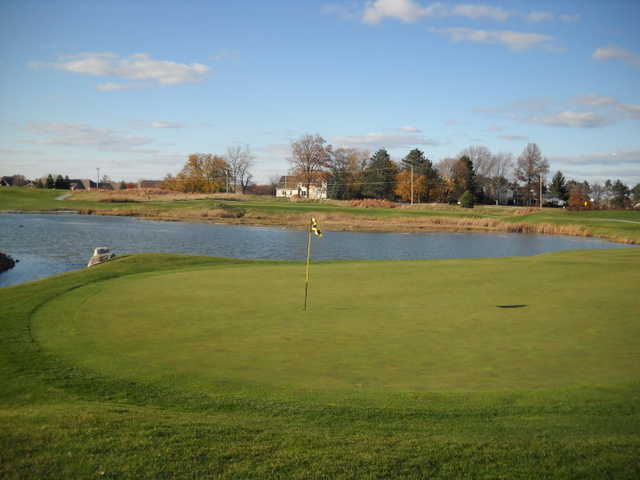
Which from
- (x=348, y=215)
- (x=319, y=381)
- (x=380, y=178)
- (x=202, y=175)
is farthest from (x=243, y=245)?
(x=202, y=175)

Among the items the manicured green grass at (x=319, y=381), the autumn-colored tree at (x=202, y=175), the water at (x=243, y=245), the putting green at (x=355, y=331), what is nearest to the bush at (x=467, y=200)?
the water at (x=243, y=245)

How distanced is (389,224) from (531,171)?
62.5m

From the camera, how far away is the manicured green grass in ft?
16.6

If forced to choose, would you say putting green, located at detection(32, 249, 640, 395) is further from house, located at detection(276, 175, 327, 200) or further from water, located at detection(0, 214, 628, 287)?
house, located at detection(276, 175, 327, 200)

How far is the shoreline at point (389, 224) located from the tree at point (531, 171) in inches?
2155

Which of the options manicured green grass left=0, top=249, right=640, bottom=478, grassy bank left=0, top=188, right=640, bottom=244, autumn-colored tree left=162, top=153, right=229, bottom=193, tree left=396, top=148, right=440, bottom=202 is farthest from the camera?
autumn-colored tree left=162, top=153, right=229, bottom=193

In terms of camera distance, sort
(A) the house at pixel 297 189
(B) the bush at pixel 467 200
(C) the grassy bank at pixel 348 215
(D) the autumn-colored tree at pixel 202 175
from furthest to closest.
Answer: (D) the autumn-colored tree at pixel 202 175
(A) the house at pixel 297 189
(B) the bush at pixel 467 200
(C) the grassy bank at pixel 348 215

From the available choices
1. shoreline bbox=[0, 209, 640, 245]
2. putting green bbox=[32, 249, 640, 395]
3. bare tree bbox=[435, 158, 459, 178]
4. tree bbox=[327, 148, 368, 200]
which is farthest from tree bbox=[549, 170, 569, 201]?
putting green bbox=[32, 249, 640, 395]

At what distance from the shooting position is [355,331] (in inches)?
409

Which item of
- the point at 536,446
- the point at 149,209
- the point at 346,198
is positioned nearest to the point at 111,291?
the point at 536,446

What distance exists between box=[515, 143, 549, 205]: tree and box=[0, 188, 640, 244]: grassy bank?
99.8 ft

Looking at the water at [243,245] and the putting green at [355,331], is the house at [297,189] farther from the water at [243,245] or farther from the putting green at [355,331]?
the putting green at [355,331]

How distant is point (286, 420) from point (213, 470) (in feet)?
5.43

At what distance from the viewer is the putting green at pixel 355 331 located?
7.99m
